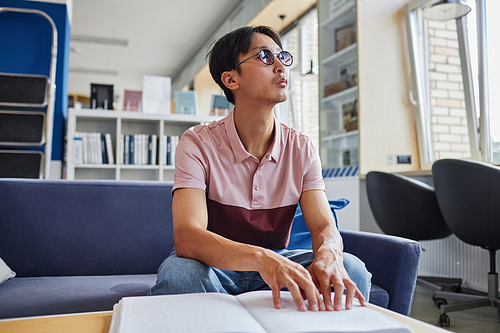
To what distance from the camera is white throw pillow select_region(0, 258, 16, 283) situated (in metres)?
1.46

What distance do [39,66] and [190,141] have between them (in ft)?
10.7

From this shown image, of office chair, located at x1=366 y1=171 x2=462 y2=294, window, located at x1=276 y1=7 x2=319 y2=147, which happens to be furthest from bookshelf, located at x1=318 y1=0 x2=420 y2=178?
window, located at x1=276 y1=7 x2=319 y2=147

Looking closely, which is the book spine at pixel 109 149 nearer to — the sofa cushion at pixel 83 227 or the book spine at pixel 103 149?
the book spine at pixel 103 149

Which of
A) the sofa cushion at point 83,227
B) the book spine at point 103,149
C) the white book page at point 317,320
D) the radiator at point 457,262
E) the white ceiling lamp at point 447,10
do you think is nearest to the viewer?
the white book page at point 317,320

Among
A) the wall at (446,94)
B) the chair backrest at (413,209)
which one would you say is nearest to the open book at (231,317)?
the chair backrest at (413,209)

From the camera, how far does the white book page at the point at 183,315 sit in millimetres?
601

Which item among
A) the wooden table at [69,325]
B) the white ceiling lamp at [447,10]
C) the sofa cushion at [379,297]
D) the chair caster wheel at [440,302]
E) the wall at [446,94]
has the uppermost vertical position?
the white ceiling lamp at [447,10]

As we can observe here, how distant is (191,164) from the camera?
48.8 inches

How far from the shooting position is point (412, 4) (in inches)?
162

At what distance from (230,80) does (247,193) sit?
17.1 inches

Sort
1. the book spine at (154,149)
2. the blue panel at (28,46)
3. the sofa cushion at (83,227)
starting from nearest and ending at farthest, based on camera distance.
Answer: the sofa cushion at (83,227) → the book spine at (154,149) → the blue panel at (28,46)

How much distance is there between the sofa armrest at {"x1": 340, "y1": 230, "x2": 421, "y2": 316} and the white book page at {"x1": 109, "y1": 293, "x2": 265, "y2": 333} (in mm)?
778

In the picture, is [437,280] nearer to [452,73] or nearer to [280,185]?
[452,73]

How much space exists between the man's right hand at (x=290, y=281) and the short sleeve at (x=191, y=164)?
36 centimetres
